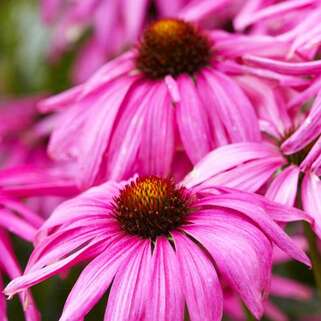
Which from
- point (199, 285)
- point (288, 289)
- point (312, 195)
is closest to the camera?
point (199, 285)

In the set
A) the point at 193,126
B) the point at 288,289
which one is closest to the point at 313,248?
the point at 193,126

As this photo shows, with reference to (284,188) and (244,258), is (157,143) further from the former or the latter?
(244,258)

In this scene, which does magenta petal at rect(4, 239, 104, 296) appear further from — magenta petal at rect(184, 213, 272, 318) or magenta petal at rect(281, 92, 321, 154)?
magenta petal at rect(281, 92, 321, 154)

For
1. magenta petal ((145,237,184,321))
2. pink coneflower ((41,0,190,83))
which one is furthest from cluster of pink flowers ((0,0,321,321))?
pink coneflower ((41,0,190,83))

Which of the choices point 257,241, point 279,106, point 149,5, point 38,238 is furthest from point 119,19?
point 257,241

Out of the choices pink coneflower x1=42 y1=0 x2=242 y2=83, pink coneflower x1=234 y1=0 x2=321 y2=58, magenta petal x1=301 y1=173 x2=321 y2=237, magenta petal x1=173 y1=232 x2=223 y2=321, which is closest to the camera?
magenta petal x1=173 y1=232 x2=223 y2=321

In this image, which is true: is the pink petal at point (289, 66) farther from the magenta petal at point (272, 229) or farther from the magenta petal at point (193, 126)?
the magenta petal at point (272, 229)

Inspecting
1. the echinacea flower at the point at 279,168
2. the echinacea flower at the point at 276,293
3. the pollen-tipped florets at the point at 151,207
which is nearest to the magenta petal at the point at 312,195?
the echinacea flower at the point at 279,168
